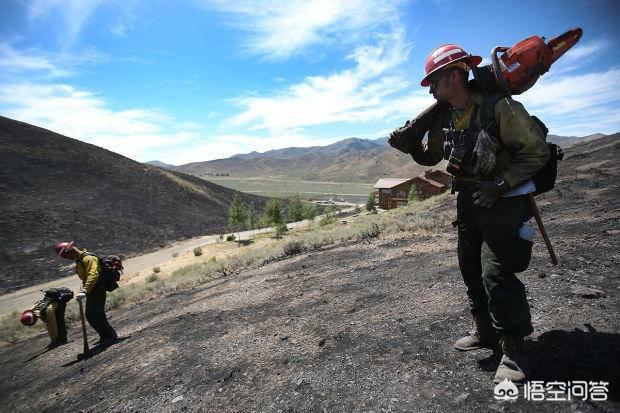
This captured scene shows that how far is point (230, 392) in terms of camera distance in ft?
12.6

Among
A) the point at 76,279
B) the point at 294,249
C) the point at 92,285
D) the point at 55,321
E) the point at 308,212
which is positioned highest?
the point at 92,285

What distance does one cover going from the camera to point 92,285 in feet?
23.6

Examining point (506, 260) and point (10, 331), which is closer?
point (506, 260)

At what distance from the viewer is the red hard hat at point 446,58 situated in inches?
113

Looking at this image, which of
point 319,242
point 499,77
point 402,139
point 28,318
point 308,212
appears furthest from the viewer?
point 308,212

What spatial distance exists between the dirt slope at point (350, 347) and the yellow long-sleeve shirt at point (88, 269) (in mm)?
1420

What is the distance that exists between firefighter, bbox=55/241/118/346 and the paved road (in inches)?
269

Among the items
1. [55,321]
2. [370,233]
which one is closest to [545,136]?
[370,233]

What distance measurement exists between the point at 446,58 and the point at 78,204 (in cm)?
5453

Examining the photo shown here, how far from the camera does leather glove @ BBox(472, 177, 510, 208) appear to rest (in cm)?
260

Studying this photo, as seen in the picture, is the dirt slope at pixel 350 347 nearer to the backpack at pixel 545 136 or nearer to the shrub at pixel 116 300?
the backpack at pixel 545 136

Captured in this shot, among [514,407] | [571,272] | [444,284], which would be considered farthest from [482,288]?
[571,272]

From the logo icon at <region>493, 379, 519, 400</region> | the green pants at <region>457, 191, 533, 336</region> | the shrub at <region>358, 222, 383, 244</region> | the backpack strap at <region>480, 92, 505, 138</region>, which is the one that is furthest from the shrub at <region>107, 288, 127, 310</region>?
the backpack strap at <region>480, 92, 505, 138</region>

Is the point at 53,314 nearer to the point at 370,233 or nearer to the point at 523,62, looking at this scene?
the point at 370,233
